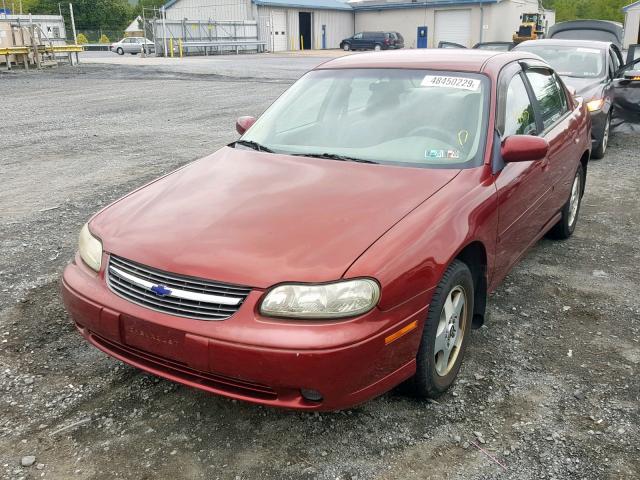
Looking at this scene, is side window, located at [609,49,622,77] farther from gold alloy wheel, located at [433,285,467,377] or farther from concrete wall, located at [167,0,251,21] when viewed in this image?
concrete wall, located at [167,0,251,21]

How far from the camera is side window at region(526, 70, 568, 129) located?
4461mm

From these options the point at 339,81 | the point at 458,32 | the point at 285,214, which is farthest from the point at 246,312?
the point at 458,32

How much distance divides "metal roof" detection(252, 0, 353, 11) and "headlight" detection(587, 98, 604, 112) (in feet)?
145

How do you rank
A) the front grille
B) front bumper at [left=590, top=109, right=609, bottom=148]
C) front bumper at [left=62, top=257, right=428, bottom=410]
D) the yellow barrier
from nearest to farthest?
front bumper at [left=62, top=257, right=428, bottom=410] < the front grille < front bumper at [left=590, top=109, right=609, bottom=148] < the yellow barrier

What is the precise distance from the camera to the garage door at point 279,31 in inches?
1972

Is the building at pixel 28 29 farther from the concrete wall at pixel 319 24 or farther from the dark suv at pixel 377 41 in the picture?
Answer: the dark suv at pixel 377 41

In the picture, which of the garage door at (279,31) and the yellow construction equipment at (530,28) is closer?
the yellow construction equipment at (530,28)

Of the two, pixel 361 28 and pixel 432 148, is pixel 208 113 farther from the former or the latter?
pixel 361 28

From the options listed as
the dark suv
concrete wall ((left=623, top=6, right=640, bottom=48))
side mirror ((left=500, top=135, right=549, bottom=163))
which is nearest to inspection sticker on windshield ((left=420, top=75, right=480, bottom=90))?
side mirror ((left=500, top=135, right=549, bottom=163))

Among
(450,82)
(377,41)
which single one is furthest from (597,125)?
(377,41)

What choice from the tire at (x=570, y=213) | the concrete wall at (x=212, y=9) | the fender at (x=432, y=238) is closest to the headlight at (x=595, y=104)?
the tire at (x=570, y=213)

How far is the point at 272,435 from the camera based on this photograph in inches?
111

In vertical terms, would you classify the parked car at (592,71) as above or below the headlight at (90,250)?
above

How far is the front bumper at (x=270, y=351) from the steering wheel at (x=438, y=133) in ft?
3.95
